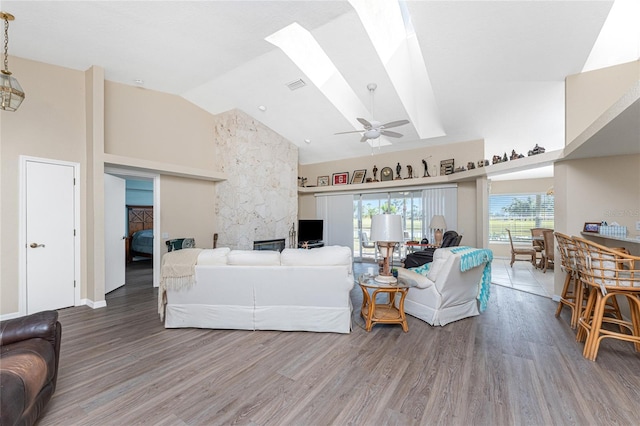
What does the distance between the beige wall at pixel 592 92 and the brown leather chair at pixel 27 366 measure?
611 centimetres

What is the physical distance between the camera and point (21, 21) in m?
2.96

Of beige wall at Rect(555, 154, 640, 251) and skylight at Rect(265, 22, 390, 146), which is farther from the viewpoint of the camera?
skylight at Rect(265, 22, 390, 146)

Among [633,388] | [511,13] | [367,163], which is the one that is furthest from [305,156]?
[633,388]

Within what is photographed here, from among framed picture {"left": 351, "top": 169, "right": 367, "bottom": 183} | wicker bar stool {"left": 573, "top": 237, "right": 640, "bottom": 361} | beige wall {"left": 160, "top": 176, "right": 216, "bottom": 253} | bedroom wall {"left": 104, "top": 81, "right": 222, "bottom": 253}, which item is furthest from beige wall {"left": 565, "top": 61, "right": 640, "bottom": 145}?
beige wall {"left": 160, "top": 176, "right": 216, "bottom": 253}

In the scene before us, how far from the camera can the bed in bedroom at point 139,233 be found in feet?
24.1

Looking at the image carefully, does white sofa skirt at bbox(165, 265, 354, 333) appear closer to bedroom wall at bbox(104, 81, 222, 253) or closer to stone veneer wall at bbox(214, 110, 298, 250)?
bedroom wall at bbox(104, 81, 222, 253)

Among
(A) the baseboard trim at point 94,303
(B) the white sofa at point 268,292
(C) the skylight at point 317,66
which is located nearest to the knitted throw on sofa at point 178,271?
(B) the white sofa at point 268,292

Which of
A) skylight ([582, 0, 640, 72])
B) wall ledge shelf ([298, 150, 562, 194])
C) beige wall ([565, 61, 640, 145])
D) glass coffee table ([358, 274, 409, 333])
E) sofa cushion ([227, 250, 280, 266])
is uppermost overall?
skylight ([582, 0, 640, 72])

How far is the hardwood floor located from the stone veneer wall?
295 centimetres

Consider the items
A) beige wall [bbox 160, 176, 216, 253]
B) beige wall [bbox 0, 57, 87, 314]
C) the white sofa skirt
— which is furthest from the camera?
beige wall [bbox 160, 176, 216, 253]

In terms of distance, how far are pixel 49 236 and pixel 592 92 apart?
8.02 meters

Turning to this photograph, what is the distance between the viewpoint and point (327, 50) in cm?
416

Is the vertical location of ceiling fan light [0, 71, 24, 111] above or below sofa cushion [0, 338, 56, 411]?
above

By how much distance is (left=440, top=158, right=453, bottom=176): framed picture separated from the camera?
6181 millimetres
